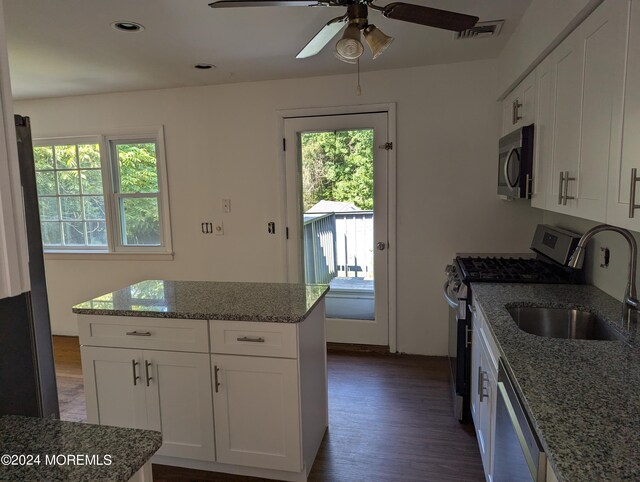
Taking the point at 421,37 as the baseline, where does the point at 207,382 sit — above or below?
below

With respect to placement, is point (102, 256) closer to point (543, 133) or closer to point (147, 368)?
point (147, 368)

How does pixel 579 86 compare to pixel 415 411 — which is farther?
pixel 415 411

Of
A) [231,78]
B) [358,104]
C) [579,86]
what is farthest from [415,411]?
[231,78]

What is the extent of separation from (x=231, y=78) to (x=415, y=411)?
3057mm

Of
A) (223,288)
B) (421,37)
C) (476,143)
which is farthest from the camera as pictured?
(476,143)

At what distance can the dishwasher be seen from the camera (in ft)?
3.53

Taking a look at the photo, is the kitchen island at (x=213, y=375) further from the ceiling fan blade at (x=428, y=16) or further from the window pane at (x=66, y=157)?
the window pane at (x=66, y=157)

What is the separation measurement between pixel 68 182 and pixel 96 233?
60 cm

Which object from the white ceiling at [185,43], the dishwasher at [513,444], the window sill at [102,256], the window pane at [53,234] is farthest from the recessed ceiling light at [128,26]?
the window pane at [53,234]

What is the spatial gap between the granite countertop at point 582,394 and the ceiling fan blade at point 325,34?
4.77ft

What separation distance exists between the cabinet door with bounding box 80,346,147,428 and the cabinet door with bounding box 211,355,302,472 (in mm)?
431

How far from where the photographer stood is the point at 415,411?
9.19ft

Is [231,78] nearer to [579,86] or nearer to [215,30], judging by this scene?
[215,30]

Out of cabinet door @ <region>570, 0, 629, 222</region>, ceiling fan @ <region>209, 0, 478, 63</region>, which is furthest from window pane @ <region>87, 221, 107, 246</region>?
cabinet door @ <region>570, 0, 629, 222</region>
